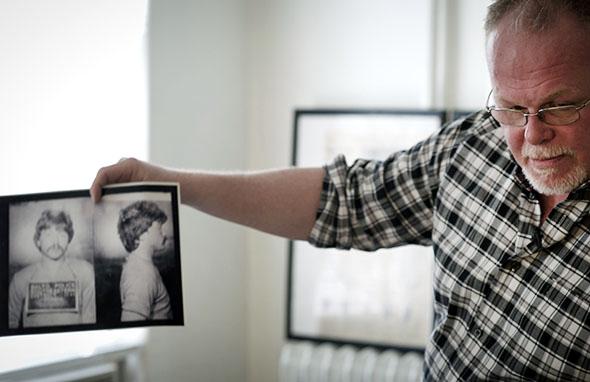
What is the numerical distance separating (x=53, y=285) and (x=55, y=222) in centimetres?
12

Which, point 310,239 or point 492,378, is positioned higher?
point 310,239

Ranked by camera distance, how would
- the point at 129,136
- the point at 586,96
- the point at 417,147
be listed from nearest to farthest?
1. the point at 586,96
2. the point at 417,147
3. the point at 129,136

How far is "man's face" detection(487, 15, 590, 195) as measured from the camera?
4.34ft

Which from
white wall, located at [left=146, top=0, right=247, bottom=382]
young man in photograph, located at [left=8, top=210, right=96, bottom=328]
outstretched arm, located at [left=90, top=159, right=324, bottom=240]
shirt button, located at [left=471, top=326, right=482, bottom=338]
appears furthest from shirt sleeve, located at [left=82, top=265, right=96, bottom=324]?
white wall, located at [left=146, top=0, right=247, bottom=382]

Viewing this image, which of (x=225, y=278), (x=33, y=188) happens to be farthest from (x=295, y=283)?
(x=33, y=188)

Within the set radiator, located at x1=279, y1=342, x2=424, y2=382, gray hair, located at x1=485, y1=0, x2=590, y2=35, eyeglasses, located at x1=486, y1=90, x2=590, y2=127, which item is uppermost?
gray hair, located at x1=485, y1=0, x2=590, y2=35

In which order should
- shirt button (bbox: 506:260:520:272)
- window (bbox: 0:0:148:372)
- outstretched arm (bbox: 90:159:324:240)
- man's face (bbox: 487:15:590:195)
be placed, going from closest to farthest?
man's face (bbox: 487:15:590:195)
shirt button (bbox: 506:260:520:272)
outstretched arm (bbox: 90:159:324:240)
window (bbox: 0:0:148:372)

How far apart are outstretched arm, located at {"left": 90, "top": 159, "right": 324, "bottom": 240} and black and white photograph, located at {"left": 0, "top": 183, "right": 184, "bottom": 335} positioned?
138 mm

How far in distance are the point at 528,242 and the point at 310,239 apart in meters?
0.48

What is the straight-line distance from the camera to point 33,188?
7.55ft

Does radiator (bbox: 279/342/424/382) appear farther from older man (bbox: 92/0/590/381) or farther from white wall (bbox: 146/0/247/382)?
older man (bbox: 92/0/590/381)

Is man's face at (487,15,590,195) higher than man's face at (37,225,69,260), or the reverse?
man's face at (487,15,590,195)

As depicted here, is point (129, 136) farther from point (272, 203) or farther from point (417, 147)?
point (417, 147)

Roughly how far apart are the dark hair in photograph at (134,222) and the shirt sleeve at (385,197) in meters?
0.38
